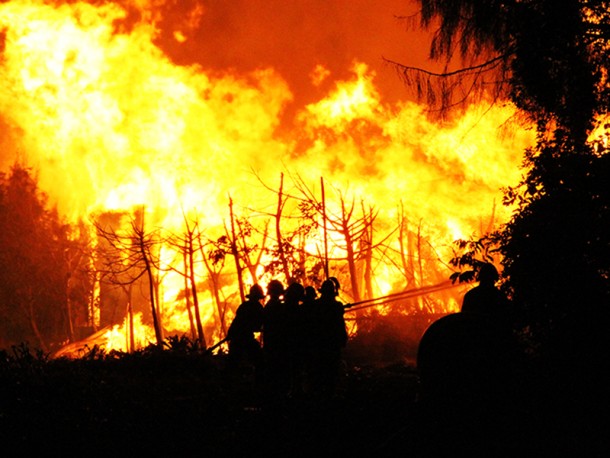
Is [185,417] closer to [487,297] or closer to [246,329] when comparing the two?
[246,329]

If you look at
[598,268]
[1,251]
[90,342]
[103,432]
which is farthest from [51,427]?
[1,251]

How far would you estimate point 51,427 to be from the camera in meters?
5.39

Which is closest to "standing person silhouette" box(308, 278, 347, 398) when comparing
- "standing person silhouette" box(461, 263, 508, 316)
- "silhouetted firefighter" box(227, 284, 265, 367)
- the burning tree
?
"silhouetted firefighter" box(227, 284, 265, 367)

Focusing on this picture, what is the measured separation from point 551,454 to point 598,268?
2.09m

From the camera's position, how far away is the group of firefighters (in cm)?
740

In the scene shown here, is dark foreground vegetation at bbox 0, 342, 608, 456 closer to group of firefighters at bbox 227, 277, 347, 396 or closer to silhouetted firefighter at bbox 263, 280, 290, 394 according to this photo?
silhouetted firefighter at bbox 263, 280, 290, 394

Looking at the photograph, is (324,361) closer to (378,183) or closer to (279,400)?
(279,400)

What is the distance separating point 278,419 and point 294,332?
1498 millimetres

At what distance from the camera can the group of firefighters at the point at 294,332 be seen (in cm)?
740

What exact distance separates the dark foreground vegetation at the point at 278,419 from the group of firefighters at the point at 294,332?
15.4 inches

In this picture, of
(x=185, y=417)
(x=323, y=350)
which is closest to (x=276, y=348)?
(x=323, y=350)

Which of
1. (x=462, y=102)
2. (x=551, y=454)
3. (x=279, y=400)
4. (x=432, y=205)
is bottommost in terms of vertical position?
(x=551, y=454)

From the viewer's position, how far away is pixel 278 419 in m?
6.40

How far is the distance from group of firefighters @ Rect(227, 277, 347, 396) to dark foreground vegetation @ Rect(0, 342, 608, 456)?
0.39 metres
